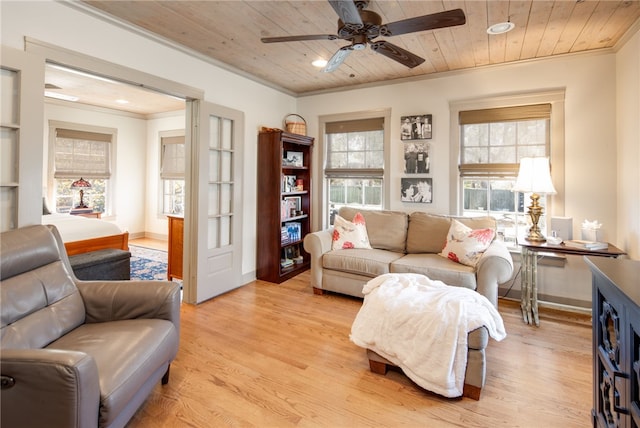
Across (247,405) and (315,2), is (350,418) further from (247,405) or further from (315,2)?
(315,2)

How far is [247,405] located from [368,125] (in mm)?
3663

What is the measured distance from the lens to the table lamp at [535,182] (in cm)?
306

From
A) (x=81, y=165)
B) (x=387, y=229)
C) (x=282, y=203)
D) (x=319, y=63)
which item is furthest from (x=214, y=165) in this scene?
(x=81, y=165)

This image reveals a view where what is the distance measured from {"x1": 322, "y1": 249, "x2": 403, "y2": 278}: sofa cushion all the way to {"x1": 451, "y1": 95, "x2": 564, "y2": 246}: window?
1167 mm

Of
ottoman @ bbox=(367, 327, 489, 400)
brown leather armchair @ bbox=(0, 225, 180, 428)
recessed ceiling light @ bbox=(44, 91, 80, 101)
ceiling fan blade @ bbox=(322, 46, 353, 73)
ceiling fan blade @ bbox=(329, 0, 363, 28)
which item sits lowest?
ottoman @ bbox=(367, 327, 489, 400)

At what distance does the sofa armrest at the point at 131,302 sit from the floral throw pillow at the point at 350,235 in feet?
7.01

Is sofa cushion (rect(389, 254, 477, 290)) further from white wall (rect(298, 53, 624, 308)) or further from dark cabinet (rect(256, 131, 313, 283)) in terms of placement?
dark cabinet (rect(256, 131, 313, 283))

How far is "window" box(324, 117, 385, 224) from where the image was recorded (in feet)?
14.6

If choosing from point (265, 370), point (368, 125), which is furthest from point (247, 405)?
point (368, 125)

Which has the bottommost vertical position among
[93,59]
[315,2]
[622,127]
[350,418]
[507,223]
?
[350,418]

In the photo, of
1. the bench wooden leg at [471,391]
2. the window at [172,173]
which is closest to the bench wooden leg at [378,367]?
the bench wooden leg at [471,391]

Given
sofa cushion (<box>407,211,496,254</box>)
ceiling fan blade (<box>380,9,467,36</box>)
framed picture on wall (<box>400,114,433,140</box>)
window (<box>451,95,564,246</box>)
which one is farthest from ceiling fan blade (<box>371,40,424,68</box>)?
sofa cushion (<box>407,211,496,254</box>)

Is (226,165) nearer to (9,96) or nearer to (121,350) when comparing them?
(9,96)

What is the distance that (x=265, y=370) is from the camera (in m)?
2.21
